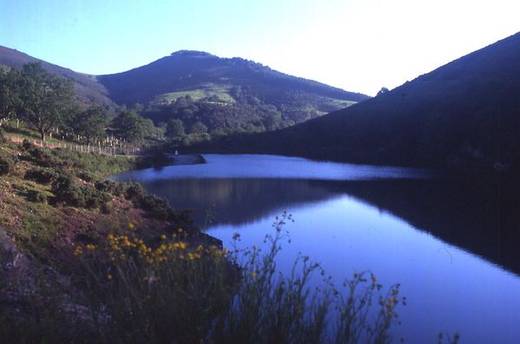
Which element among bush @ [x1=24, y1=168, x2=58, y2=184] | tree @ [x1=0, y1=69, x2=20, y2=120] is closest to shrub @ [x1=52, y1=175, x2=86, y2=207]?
bush @ [x1=24, y1=168, x2=58, y2=184]

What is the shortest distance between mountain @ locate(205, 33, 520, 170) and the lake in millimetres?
24267

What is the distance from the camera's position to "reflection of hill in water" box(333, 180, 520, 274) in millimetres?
28203

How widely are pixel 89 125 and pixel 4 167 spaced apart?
2368 inches

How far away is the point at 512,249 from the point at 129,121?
89.3 m

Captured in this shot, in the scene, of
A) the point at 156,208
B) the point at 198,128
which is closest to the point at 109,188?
the point at 156,208

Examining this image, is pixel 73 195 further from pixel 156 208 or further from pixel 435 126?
pixel 435 126

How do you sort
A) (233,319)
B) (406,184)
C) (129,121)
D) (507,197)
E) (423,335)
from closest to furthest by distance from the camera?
1. (233,319)
2. (423,335)
3. (507,197)
4. (406,184)
5. (129,121)

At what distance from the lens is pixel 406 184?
59688 mm

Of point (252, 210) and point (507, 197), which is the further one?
point (507, 197)

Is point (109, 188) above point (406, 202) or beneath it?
above

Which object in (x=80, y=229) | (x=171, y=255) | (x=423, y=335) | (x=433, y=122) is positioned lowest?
(x=423, y=335)

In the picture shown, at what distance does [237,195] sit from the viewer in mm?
45875

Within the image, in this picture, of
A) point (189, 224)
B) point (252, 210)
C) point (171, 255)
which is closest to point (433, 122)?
point (252, 210)

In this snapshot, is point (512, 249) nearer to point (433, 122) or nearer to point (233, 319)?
point (233, 319)
